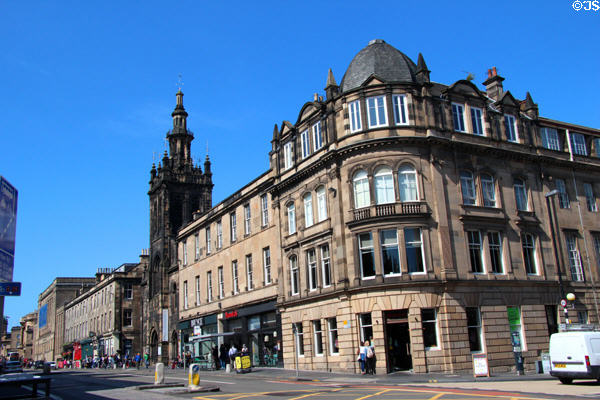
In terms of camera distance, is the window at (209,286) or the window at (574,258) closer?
the window at (574,258)

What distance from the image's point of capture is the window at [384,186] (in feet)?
99.8

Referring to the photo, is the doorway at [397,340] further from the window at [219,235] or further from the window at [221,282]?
the window at [219,235]

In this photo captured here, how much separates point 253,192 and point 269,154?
3.74 metres

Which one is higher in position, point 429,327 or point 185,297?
point 185,297

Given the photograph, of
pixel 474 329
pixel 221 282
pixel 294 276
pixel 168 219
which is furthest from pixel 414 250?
pixel 168 219

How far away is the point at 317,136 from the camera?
35.2m

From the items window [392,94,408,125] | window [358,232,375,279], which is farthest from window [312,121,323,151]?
window [358,232,375,279]

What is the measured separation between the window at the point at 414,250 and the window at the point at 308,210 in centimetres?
746

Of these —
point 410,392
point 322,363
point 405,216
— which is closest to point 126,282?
point 322,363

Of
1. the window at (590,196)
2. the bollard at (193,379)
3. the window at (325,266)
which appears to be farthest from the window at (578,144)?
the bollard at (193,379)

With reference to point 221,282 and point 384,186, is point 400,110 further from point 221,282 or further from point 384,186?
point 221,282

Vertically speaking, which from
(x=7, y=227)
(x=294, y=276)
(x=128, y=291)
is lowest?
(x=294, y=276)

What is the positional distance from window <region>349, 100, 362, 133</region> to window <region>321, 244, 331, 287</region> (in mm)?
7020

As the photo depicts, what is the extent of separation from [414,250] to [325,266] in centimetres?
606
